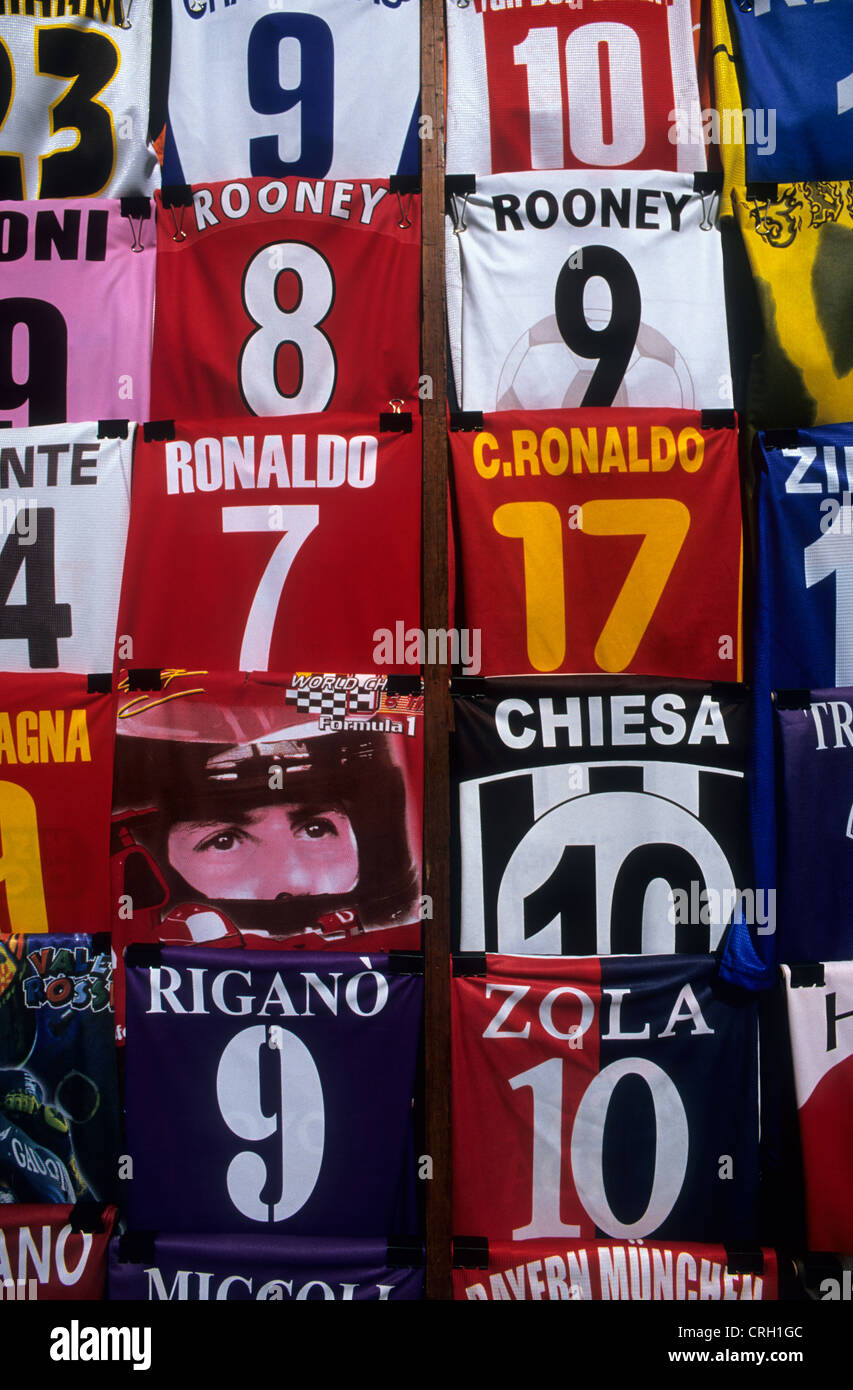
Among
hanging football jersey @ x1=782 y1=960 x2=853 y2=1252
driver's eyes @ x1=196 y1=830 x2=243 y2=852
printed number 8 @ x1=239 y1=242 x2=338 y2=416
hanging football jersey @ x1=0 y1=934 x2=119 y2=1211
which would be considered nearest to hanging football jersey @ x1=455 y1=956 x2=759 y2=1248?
hanging football jersey @ x1=782 y1=960 x2=853 y2=1252

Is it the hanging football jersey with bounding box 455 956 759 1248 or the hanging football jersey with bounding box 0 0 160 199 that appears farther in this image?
the hanging football jersey with bounding box 0 0 160 199

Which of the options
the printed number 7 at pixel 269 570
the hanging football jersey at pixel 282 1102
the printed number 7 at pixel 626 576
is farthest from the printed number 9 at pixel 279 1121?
the printed number 7 at pixel 626 576

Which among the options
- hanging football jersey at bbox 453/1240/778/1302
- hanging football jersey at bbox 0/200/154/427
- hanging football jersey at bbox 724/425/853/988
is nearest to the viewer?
hanging football jersey at bbox 453/1240/778/1302

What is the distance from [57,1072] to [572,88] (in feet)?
11.4

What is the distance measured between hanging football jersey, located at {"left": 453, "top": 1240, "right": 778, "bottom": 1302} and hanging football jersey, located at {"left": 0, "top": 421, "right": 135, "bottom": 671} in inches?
87.3

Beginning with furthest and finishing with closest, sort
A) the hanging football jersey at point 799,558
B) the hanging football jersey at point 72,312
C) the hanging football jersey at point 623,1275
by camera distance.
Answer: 1. the hanging football jersey at point 72,312
2. the hanging football jersey at point 799,558
3. the hanging football jersey at point 623,1275

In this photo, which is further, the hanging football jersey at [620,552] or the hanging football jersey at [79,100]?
the hanging football jersey at [79,100]

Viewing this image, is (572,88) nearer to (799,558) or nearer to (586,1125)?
(799,558)

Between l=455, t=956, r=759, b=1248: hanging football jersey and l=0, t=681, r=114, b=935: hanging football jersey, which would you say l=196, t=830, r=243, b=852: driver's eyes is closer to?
l=0, t=681, r=114, b=935: hanging football jersey

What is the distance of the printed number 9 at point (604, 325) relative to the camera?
269 cm

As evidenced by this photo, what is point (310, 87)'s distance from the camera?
8.95 feet

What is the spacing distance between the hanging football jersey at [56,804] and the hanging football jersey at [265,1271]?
1.01 m

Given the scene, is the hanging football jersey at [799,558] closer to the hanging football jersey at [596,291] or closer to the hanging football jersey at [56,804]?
the hanging football jersey at [596,291]

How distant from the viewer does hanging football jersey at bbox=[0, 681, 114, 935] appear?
2.68 m
